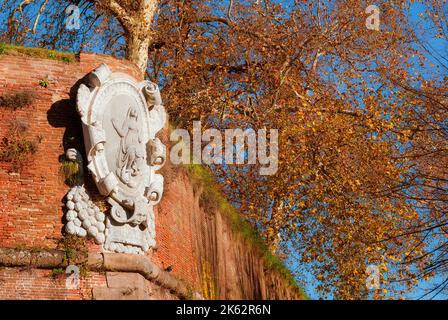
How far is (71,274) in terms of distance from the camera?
12.7 metres

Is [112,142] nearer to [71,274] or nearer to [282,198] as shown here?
[71,274]

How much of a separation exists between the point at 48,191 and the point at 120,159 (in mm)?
1215

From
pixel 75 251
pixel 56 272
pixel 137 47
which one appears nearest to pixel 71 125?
pixel 75 251

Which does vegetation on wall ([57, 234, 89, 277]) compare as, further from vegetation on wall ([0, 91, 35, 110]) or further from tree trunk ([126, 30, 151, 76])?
tree trunk ([126, 30, 151, 76])

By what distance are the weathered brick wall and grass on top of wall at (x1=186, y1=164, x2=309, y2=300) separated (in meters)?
1.42

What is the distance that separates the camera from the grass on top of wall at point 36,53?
13773mm

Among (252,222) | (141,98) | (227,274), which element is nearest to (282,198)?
(252,222)

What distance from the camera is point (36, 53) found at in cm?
1398

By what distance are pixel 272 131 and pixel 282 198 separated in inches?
63.1

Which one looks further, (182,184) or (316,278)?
(316,278)

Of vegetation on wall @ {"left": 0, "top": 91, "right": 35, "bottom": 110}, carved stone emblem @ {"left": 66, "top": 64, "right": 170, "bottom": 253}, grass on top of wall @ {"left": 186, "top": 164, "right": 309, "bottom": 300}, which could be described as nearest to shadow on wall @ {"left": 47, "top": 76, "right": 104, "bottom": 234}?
carved stone emblem @ {"left": 66, "top": 64, "right": 170, "bottom": 253}

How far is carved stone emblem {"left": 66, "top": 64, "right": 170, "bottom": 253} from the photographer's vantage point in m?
13.2

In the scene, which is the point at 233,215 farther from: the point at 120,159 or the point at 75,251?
the point at 75,251

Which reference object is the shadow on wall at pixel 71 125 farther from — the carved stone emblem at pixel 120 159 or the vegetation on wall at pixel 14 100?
the vegetation on wall at pixel 14 100
